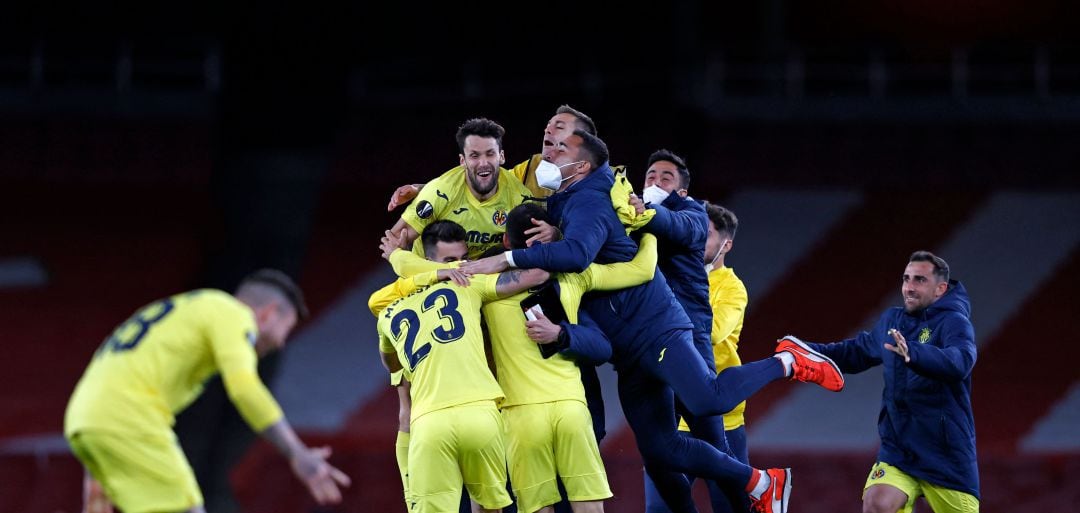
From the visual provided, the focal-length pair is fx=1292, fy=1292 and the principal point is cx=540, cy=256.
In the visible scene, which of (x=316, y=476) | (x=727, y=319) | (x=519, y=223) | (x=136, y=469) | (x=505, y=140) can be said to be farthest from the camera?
(x=505, y=140)

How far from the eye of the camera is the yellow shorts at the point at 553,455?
7.40 meters

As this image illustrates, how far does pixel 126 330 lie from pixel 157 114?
14.0m

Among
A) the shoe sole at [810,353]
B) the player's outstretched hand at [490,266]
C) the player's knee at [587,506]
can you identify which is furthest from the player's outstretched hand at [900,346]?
the player's outstretched hand at [490,266]

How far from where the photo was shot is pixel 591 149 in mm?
7879

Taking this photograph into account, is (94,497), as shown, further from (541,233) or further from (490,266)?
(541,233)

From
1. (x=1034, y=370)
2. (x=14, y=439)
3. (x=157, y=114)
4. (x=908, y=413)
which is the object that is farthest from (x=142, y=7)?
(x=908, y=413)

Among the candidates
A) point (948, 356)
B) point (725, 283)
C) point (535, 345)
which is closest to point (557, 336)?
point (535, 345)

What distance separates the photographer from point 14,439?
1516 cm

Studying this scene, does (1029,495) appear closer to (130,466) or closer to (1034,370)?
(1034,370)

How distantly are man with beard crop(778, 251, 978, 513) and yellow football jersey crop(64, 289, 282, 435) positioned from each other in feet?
13.0

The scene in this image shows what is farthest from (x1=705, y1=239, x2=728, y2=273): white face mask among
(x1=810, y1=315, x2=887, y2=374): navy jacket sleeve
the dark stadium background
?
the dark stadium background

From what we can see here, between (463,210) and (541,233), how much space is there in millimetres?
827

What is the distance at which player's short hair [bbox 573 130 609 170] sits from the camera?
7.87 m

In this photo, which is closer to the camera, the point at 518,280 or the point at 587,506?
the point at 587,506
